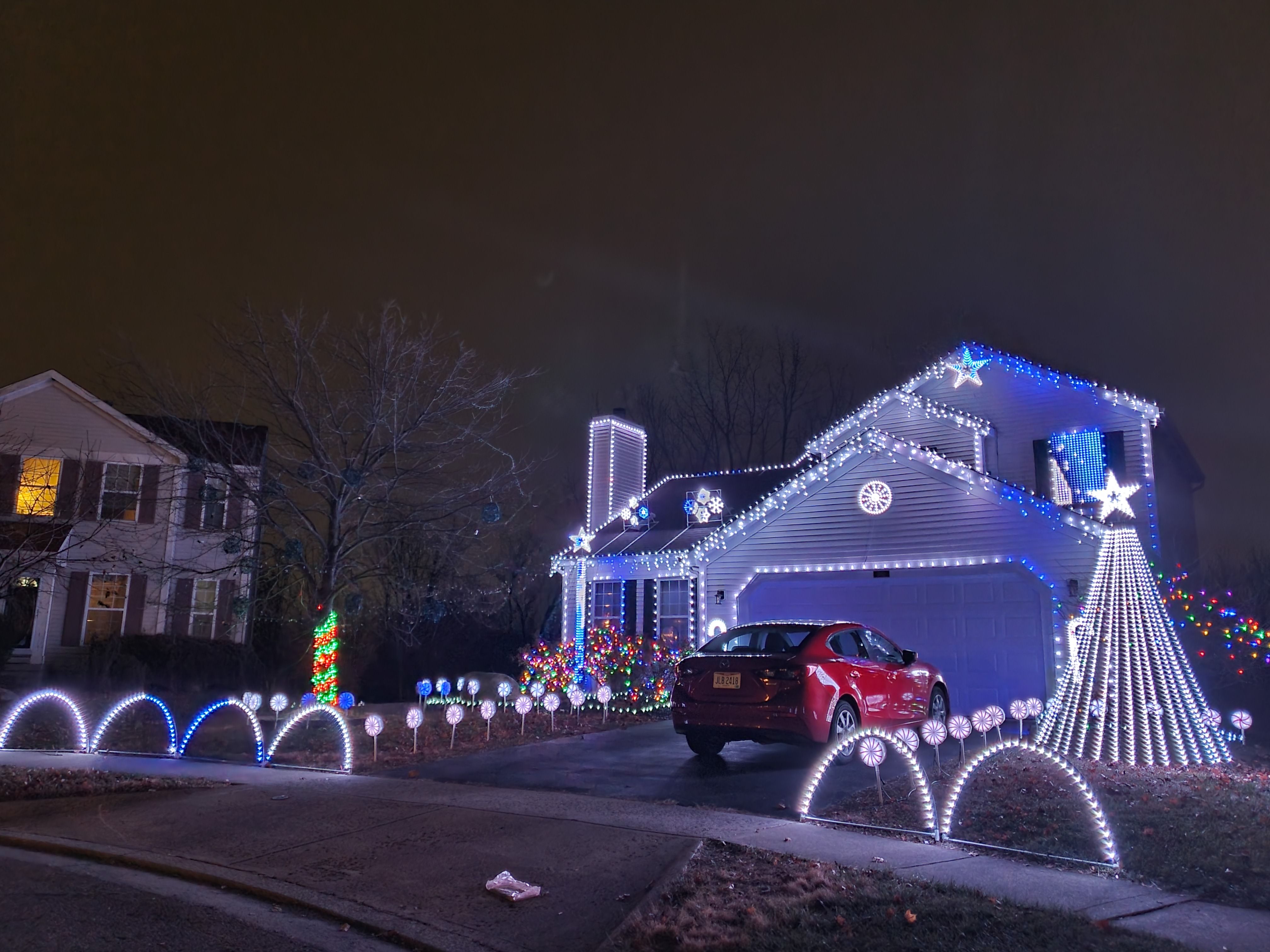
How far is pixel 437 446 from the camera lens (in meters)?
13.9

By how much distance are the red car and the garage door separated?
136 inches

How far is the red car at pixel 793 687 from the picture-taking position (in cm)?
903

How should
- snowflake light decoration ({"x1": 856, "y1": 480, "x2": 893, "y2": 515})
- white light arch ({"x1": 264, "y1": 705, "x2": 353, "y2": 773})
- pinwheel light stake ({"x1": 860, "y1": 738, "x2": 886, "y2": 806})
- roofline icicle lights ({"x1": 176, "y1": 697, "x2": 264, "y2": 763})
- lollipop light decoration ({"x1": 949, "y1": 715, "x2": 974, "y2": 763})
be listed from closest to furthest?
pinwheel light stake ({"x1": 860, "y1": 738, "x2": 886, "y2": 806}), lollipop light decoration ({"x1": 949, "y1": 715, "x2": 974, "y2": 763}), white light arch ({"x1": 264, "y1": 705, "x2": 353, "y2": 773}), roofline icicle lights ({"x1": 176, "y1": 697, "x2": 264, "y2": 763}), snowflake light decoration ({"x1": 856, "y1": 480, "x2": 893, "y2": 515})

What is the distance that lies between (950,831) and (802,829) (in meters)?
1.06

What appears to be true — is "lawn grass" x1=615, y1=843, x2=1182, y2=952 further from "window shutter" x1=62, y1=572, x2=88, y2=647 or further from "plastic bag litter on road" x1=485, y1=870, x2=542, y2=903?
"window shutter" x1=62, y1=572, x2=88, y2=647

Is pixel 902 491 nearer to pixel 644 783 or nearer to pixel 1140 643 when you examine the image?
pixel 1140 643

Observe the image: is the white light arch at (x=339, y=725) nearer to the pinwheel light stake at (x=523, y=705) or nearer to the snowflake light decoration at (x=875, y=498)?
the pinwheel light stake at (x=523, y=705)

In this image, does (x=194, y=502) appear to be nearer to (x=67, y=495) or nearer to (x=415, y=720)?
(x=67, y=495)

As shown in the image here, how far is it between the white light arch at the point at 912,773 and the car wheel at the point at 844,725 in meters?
1.44

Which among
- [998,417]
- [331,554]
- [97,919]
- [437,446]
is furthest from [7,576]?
[998,417]

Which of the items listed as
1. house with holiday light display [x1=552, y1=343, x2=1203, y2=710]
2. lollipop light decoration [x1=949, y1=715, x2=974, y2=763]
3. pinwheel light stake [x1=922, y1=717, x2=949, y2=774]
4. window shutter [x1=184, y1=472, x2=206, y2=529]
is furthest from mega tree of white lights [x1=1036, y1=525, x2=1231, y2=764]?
window shutter [x1=184, y1=472, x2=206, y2=529]

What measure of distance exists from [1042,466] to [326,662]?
13.0 metres

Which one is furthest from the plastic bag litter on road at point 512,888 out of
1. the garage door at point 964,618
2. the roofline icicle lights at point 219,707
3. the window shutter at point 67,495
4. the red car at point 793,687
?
the garage door at point 964,618

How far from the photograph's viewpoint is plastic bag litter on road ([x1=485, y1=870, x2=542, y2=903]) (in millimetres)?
5297
